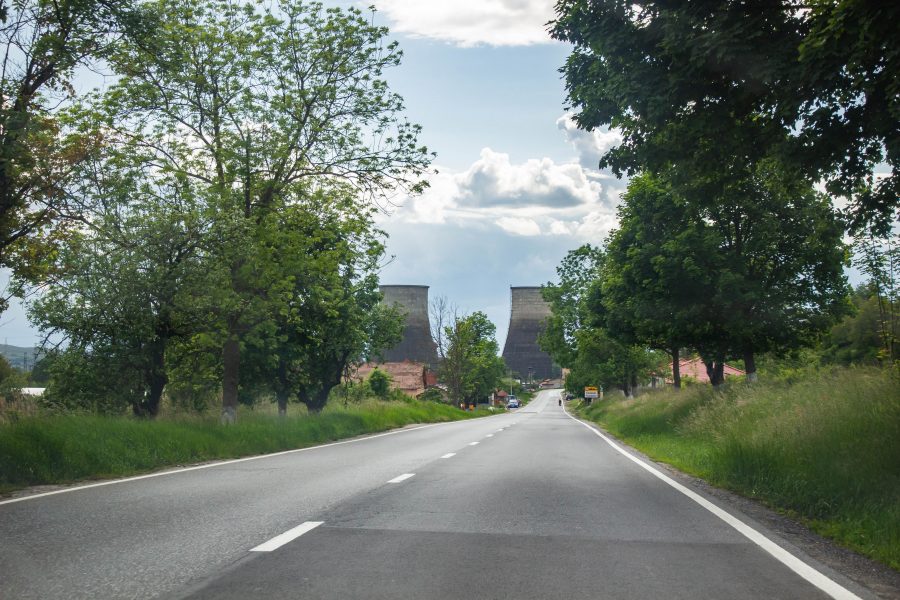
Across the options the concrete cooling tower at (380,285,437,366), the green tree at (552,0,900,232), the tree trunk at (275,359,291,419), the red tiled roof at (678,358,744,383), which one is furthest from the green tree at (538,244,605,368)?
the green tree at (552,0,900,232)

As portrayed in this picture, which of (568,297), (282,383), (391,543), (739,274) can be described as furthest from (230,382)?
(568,297)

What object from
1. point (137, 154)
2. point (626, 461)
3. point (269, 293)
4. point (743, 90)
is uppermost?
point (137, 154)

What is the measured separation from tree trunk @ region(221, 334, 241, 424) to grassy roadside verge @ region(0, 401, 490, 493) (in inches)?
26.8

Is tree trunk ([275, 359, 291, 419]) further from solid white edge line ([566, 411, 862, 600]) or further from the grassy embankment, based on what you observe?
solid white edge line ([566, 411, 862, 600])

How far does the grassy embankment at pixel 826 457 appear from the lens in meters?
7.36

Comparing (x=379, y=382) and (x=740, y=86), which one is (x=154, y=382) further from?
(x=379, y=382)

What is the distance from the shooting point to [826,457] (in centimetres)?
935

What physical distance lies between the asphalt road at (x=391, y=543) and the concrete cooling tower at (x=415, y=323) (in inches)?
3368

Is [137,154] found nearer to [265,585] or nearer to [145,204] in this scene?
[145,204]

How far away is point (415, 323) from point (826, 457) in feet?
300

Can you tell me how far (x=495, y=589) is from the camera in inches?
191

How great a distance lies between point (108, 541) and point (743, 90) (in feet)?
27.2

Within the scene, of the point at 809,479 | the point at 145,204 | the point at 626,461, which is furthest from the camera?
the point at 145,204

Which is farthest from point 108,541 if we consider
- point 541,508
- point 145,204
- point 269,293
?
point 269,293
